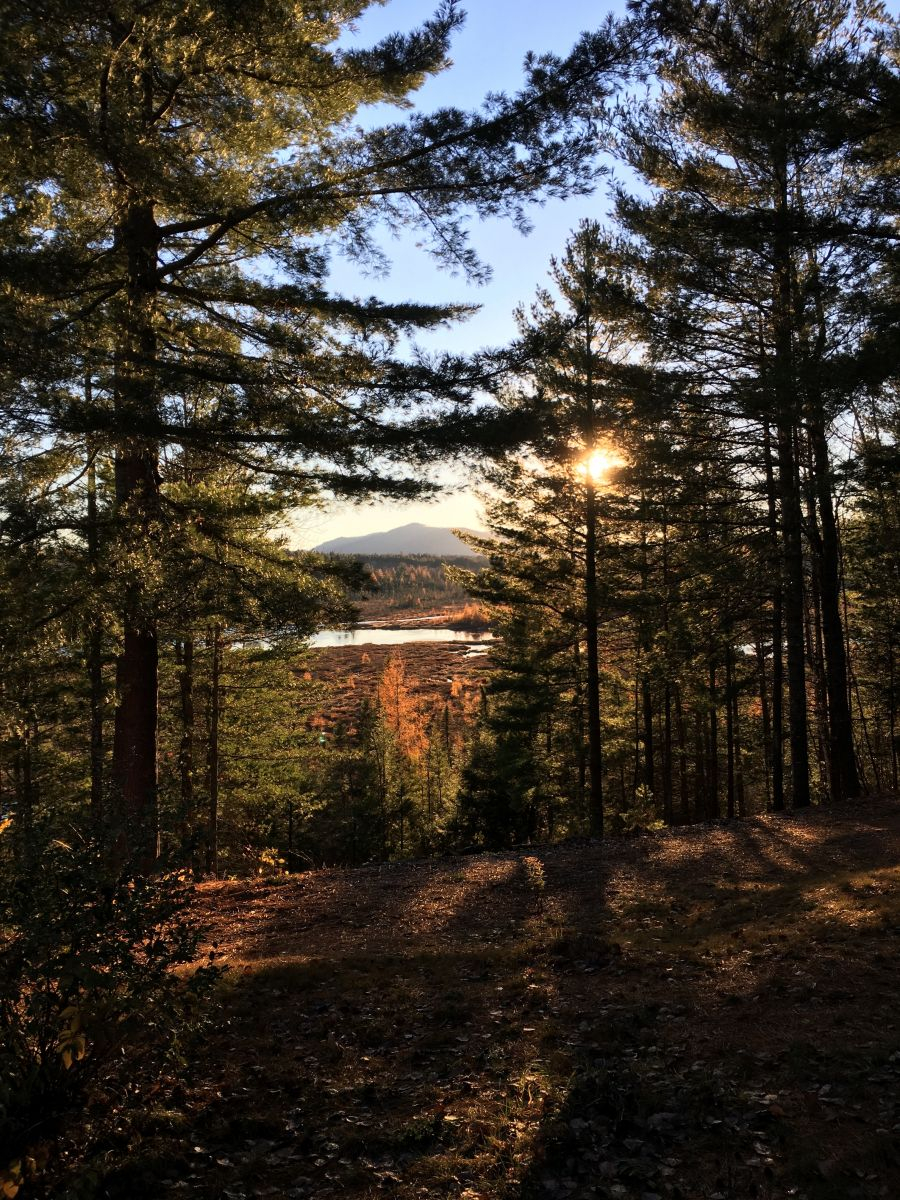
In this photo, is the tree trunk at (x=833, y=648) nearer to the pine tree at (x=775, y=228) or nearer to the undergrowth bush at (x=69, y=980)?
the pine tree at (x=775, y=228)

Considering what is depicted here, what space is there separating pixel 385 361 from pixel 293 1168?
24.7ft

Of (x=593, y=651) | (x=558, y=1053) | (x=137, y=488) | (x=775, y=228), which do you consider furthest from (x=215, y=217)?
(x=593, y=651)

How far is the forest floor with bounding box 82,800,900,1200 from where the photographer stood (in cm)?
369

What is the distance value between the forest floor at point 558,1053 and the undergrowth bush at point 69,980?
0.49 m

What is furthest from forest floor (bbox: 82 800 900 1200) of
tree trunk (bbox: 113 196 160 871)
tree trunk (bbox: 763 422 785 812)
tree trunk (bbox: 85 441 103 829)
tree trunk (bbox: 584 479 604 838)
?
tree trunk (bbox: 763 422 785 812)

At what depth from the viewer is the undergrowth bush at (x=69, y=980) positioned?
3.64 metres

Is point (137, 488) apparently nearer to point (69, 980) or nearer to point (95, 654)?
point (69, 980)

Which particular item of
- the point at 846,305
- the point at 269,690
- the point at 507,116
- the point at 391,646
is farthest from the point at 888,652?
the point at 391,646

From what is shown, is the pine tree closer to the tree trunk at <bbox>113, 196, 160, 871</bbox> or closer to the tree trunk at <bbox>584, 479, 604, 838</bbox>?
the tree trunk at <bbox>584, 479, 604, 838</bbox>

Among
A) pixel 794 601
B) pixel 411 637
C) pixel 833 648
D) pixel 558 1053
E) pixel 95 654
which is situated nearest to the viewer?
pixel 558 1053

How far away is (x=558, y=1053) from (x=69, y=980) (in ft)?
10.5

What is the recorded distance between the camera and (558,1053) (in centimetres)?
492

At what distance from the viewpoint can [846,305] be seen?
8.64 m

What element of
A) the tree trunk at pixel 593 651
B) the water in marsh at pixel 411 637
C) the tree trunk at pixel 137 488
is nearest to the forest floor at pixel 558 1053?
the tree trunk at pixel 137 488
